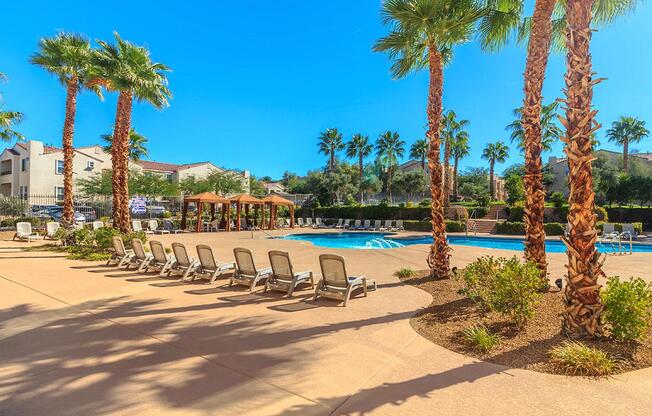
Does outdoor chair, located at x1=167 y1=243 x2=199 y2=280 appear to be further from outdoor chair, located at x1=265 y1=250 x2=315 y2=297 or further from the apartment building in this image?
the apartment building

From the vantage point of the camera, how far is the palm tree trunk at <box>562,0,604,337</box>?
458cm

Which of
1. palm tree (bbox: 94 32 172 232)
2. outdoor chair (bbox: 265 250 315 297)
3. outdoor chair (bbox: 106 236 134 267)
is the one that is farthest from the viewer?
palm tree (bbox: 94 32 172 232)

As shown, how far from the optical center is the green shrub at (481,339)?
446 centimetres

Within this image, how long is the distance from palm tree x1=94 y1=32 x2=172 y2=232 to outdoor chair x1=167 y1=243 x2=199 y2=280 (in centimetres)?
631

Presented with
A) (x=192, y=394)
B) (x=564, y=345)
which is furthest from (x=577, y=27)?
(x=192, y=394)

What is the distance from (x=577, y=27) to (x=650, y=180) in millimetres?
40673

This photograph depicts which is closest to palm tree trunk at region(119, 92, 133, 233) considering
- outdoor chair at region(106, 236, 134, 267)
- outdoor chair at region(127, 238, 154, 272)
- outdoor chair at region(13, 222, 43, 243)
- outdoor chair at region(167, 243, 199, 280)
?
outdoor chair at region(106, 236, 134, 267)

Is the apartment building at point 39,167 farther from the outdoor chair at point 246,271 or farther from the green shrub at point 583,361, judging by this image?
the green shrub at point 583,361

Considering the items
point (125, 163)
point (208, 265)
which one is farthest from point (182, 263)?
point (125, 163)

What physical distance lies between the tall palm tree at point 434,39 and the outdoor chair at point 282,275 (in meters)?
3.40

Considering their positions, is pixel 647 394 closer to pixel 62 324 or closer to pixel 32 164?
pixel 62 324

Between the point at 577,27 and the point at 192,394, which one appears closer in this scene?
the point at 192,394

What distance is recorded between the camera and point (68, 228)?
15.4 metres

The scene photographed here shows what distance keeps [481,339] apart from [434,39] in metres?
7.08
